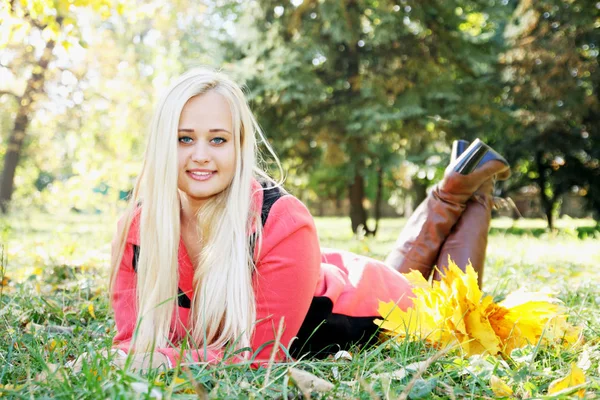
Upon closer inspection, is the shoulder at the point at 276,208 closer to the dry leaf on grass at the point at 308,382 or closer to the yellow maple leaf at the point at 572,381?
the dry leaf on grass at the point at 308,382

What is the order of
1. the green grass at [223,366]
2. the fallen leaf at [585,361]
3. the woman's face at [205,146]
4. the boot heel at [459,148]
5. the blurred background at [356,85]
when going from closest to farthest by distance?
1. the green grass at [223,366]
2. the fallen leaf at [585,361]
3. the woman's face at [205,146]
4. the boot heel at [459,148]
5. the blurred background at [356,85]

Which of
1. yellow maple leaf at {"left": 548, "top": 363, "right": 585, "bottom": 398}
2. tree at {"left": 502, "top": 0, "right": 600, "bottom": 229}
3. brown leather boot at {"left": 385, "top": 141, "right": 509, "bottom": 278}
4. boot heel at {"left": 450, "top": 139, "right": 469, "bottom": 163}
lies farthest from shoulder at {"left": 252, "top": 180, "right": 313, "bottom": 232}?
tree at {"left": 502, "top": 0, "right": 600, "bottom": 229}

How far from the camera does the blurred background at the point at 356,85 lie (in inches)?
351

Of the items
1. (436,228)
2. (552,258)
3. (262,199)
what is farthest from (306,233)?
(552,258)

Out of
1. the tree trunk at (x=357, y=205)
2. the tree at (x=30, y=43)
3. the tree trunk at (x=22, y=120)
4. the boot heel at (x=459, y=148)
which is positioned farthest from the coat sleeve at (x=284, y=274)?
the tree trunk at (x=357, y=205)

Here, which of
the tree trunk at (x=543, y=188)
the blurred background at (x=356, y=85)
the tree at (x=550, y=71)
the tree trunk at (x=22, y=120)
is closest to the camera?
the blurred background at (x=356, y=85)

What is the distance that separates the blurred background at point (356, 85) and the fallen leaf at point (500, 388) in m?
6.44

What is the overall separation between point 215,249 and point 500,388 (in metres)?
1.04

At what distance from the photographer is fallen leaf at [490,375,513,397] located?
149 centimetres

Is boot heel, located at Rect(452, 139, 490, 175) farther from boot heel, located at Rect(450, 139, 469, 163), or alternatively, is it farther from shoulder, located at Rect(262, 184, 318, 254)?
shoulder, located at Rect(262, 184, 318, 254)

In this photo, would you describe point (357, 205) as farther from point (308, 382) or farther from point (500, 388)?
point (308, 382)

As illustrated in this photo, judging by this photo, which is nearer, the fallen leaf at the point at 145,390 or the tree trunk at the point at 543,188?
the fallen leaf at the point at 145,390

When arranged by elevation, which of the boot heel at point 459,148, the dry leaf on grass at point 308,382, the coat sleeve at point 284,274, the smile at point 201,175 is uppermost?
the boot heel at point 459,148

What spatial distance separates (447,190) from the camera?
3.18m
